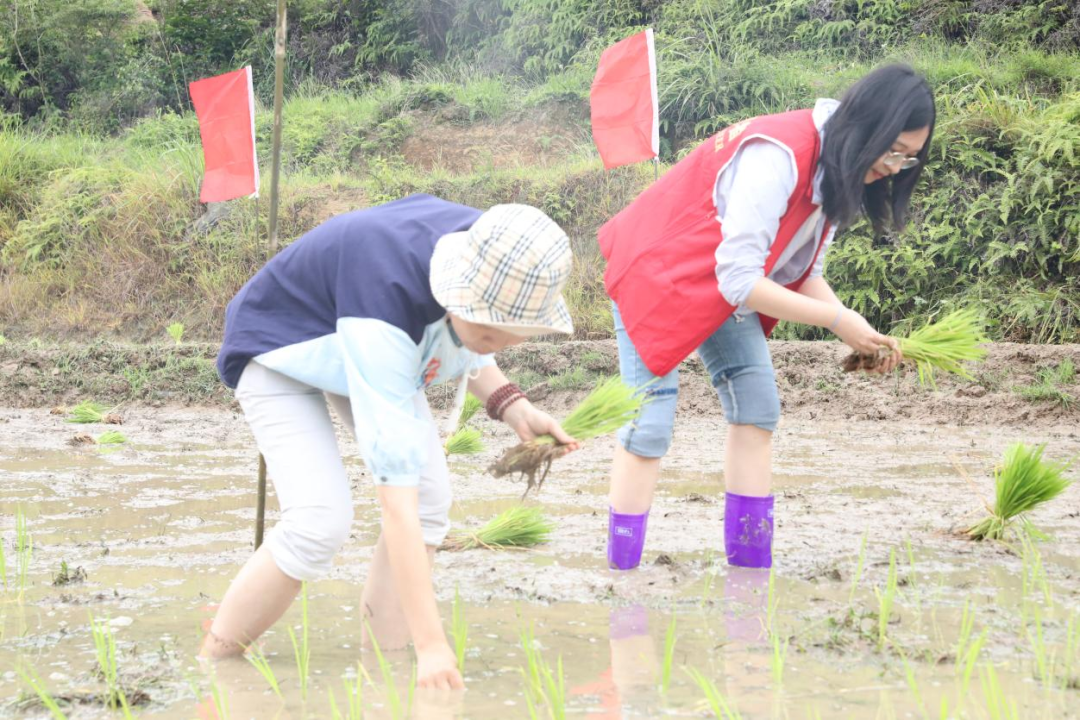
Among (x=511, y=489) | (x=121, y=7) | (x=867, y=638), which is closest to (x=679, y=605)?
(x=867, y=638)

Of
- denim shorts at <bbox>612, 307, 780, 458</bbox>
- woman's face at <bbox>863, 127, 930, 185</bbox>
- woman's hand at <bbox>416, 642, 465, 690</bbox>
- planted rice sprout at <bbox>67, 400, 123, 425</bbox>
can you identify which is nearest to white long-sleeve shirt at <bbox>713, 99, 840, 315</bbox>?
woman's face at <bbox>863, 127, 930, 185</bbox>

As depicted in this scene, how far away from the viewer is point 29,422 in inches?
280

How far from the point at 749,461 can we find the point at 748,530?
22 centimetres

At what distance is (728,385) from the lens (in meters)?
3.14

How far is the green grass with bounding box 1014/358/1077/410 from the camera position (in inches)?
257

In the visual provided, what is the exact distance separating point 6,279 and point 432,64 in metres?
6.66

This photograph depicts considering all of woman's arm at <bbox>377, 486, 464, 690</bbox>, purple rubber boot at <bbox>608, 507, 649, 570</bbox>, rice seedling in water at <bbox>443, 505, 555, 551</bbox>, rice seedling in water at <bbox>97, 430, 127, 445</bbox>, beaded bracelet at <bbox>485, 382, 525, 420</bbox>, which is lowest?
rice seedling in water at <bbox>97, 430, 127, 445</bbox>

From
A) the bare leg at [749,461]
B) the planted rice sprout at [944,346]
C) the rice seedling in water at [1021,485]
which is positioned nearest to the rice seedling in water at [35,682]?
the bare leg at [749,461]

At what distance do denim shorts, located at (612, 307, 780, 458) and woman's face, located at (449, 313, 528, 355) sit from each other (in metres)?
0.93

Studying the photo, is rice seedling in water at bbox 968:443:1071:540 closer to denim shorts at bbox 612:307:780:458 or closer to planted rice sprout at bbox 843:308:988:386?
planted rice sprout at bbox 843:308:988:386

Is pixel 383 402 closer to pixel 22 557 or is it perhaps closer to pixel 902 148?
pixel 902 148

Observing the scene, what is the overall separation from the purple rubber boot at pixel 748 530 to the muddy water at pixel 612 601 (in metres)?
0.06

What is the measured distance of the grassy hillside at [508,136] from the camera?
8305mm

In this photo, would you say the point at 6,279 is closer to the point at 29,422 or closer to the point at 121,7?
the point at 29,422
